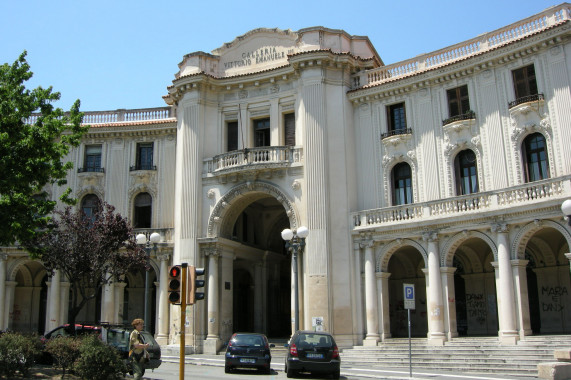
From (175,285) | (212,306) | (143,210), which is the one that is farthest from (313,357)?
(143,210)

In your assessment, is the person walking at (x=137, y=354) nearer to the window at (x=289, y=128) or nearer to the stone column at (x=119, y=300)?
the window at (x=289, y=128)

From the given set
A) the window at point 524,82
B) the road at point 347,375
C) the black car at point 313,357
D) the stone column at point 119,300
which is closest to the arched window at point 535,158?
the window at point 524,82

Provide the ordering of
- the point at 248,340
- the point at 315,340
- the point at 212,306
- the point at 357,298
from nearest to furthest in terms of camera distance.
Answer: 1. the point at 315,340
2. the point at 248,340
3. the point at 357,298
4. the point at 212,306

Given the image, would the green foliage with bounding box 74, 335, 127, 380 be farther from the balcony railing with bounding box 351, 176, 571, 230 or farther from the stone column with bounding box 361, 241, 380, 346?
the balcony railing with bounding box 351, 176, 571, 230

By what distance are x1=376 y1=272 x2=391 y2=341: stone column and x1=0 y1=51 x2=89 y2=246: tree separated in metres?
14.3

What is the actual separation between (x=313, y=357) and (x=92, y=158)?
21.6m

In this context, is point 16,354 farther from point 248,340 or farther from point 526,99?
point 526,99

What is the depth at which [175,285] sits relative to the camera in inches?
436

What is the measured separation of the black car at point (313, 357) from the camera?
1830 centimetres

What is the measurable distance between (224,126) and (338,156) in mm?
6913

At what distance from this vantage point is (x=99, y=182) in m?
34.2

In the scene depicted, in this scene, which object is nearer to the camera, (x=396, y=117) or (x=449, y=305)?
(x=449, y=305)

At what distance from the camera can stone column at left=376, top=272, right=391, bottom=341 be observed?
2614 cm

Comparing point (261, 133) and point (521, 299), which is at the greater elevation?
point (261, 133)
